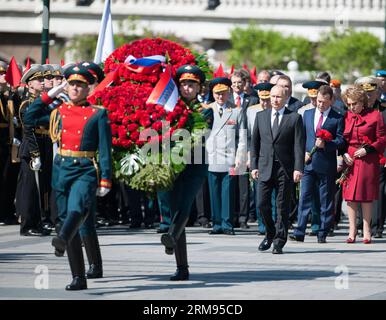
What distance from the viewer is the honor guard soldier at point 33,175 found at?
61.3 ft

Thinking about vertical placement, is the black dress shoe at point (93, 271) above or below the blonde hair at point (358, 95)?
below

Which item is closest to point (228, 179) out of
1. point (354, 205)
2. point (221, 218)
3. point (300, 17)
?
point (221, 218)

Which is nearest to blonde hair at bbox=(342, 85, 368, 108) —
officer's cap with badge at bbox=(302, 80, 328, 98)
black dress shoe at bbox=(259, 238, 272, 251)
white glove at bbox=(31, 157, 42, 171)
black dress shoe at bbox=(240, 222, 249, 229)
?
officer's cap with badge at bbox=(302, 80, 328, 98)

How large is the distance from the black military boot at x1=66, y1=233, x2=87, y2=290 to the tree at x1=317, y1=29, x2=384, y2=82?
89.9ft

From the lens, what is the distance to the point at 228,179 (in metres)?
20.0

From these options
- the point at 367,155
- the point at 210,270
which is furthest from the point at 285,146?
the point at 210,270

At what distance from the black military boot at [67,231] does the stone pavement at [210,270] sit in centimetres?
41

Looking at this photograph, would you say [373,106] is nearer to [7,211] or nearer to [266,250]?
[266,250]

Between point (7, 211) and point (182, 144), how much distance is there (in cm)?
707

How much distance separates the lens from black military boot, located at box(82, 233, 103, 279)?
14055 millimetres

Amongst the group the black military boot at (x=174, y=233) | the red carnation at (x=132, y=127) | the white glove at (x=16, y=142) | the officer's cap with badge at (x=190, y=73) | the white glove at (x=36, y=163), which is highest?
the officer's cap with badge at (x=190, y=73)

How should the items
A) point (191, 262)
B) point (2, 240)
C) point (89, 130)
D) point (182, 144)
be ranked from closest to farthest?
point (89, 130)
point (182, 144)
point (191, 262)
point (2, 240)

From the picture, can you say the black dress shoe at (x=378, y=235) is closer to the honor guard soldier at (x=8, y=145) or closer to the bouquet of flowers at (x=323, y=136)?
the bouquet of flowers at (x=323, y=136)

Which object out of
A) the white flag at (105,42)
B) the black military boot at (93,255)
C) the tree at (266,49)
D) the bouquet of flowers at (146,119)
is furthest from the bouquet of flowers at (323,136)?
the tree at (266,49)
